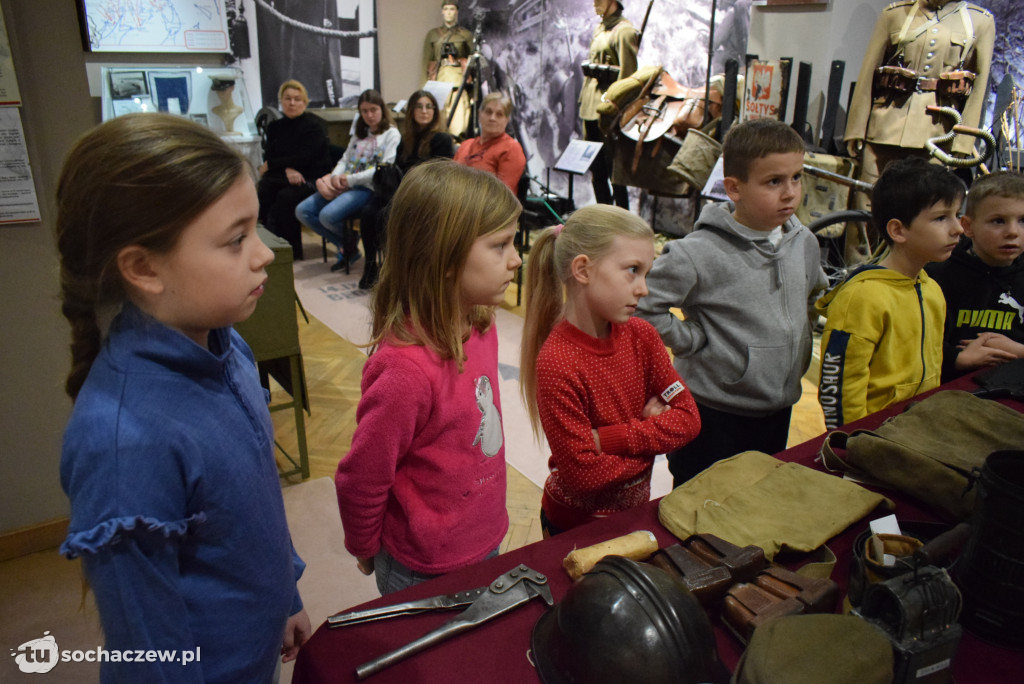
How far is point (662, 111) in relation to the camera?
19.2ft

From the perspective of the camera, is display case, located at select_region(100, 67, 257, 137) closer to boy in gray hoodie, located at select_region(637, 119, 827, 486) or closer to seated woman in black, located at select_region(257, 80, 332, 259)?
seated woman in black, located at select_region(257, 80, 332, 259)

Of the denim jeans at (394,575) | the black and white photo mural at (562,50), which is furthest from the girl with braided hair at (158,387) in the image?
the black and white photo mural at (562,50)

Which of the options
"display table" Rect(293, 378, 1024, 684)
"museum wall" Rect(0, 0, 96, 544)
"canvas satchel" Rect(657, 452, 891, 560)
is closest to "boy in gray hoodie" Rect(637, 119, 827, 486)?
"canvas satchel" Rect(657, 452, 891, 560)

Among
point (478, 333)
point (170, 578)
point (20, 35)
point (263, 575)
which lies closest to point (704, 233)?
point (478, 333)

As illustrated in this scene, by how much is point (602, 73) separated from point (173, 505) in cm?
643

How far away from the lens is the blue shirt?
88cm

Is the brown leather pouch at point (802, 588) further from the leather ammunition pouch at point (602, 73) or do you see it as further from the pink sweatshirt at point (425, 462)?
the leather ammunition pouch at point (602, 73)

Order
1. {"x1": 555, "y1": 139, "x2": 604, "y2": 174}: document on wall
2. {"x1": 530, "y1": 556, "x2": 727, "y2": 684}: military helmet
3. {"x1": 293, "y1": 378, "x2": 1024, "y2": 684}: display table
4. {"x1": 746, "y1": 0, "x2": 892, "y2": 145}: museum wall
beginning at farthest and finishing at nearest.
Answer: {"x1": 555, "y1": 139, "x2": 604, "y2": 174}: document on wall < {"x1": 746, "y1": 0, "x2": 892, "y2": 145}: museum wall < {"x1": 293, "y1": 378, "x2": 1024, "y2": 684}: display table < {"x1": 530, "y1": 556, "x2": 727, "y2": 684}: military helmet

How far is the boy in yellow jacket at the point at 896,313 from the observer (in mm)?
2068

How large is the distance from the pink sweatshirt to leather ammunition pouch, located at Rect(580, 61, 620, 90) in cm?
560

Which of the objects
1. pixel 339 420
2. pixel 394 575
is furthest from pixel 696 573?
pixel 339 420

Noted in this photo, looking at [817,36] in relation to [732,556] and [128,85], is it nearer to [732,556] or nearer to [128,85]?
[732,556]

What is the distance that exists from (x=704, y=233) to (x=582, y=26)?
6.49 m

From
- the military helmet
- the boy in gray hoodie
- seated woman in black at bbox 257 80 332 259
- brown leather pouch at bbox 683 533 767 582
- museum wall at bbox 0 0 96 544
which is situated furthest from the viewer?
seated woman in black at bbox 257 80 332 259
